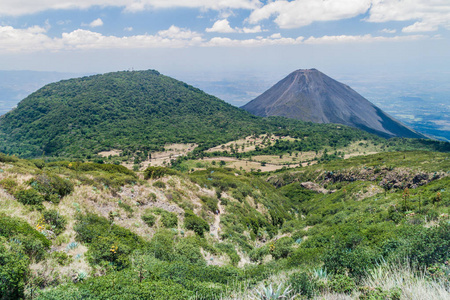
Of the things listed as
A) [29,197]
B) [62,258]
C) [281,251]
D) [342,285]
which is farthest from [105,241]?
[281,251]

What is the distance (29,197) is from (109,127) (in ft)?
512

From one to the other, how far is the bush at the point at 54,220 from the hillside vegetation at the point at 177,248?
0.15 feet

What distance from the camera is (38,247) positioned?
7.78 m

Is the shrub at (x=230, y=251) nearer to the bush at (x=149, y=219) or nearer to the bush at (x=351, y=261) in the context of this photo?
the bush at (x=149, y=219)

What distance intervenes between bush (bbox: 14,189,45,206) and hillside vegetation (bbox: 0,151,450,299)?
5 centimetres

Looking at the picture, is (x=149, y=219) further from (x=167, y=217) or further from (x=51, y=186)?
(x=51, y=186)

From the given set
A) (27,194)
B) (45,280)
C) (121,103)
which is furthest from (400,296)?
(121,103)

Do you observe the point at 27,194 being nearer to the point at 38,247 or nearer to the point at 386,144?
the point at 38,247

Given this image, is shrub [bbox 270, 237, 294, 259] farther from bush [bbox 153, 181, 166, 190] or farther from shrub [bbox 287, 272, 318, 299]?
bush [bbox 153, 181, 166, 190]

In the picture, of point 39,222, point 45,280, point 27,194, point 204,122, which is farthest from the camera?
point 204,122

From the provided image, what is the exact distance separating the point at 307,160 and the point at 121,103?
152m

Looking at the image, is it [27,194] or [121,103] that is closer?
[27,194]

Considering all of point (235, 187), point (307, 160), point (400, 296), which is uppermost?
point (400, 296)

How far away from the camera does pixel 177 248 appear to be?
12.7m
